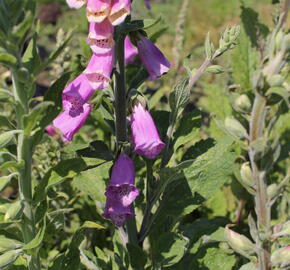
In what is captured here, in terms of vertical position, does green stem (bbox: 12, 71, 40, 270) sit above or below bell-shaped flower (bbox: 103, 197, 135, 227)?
above

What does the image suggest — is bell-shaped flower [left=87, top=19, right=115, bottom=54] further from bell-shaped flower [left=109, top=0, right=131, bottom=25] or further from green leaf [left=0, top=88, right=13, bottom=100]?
green leaf [left=0, top=88, right=13, bottom=100]

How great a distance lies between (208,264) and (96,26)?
2.60 feet

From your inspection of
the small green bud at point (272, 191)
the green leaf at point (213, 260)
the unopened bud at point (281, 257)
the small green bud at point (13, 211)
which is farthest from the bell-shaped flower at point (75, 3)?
the green leaf at point (213, 260)

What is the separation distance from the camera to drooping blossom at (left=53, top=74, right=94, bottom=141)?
113cm

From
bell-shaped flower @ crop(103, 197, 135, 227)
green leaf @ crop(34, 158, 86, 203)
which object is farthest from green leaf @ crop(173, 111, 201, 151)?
green leaf @ crop(34, 158, 86, 203)

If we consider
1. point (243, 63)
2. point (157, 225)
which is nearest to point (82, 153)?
point (157, 225)

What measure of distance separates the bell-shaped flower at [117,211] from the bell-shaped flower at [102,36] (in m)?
0.37

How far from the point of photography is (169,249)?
4.17 ft

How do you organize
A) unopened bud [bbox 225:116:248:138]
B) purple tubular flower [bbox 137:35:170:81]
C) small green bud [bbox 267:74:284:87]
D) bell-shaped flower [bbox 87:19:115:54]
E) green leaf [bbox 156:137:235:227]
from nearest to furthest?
small green bud [bbox 267:74:284:87] < unopened bud [bbox 225:116:248:138] < bell-shaped flower [bbox 87:19:115:54] < purple tubular flower [bbox 137:35:170:81] < green leaf [bbox 156:137:235:227]

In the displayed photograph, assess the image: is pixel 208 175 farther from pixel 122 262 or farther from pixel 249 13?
pixel 249 13

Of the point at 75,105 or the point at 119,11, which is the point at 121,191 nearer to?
the point at 75,105

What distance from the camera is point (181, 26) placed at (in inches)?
108

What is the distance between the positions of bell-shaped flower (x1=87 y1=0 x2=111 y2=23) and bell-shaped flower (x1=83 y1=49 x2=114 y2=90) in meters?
0.09

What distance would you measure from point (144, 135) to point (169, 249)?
1.07 ft
